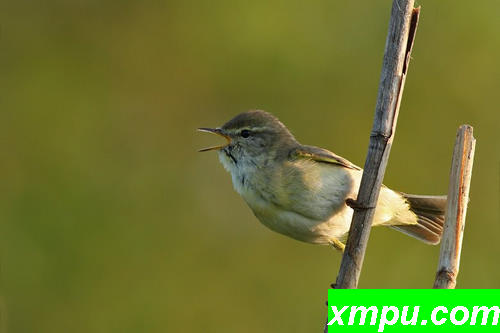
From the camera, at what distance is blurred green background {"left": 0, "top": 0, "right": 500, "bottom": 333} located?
17.8ft

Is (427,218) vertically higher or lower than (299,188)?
higher

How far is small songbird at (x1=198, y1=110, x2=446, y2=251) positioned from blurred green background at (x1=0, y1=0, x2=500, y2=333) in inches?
66.8

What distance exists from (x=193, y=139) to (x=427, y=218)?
2.39 meters

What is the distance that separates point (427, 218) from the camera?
4016mm

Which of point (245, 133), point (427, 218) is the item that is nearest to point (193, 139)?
point (245, 133)

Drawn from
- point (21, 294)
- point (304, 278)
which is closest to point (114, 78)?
point (21, 294)

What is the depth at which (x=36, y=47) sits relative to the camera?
19.8 ft

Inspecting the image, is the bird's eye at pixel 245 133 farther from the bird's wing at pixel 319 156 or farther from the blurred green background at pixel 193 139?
the blurred green background at pixel 193 139

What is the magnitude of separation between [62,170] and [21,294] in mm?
1060

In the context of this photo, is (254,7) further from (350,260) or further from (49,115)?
(350,260)

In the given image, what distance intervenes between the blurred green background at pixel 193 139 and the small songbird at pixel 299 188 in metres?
1.70

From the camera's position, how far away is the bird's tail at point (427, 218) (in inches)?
155

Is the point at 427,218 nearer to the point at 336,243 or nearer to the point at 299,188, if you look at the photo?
the point at 336,243

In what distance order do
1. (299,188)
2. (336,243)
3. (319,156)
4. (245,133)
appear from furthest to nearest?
(245,133) → (336,243) → (319,156) → (299,188)
